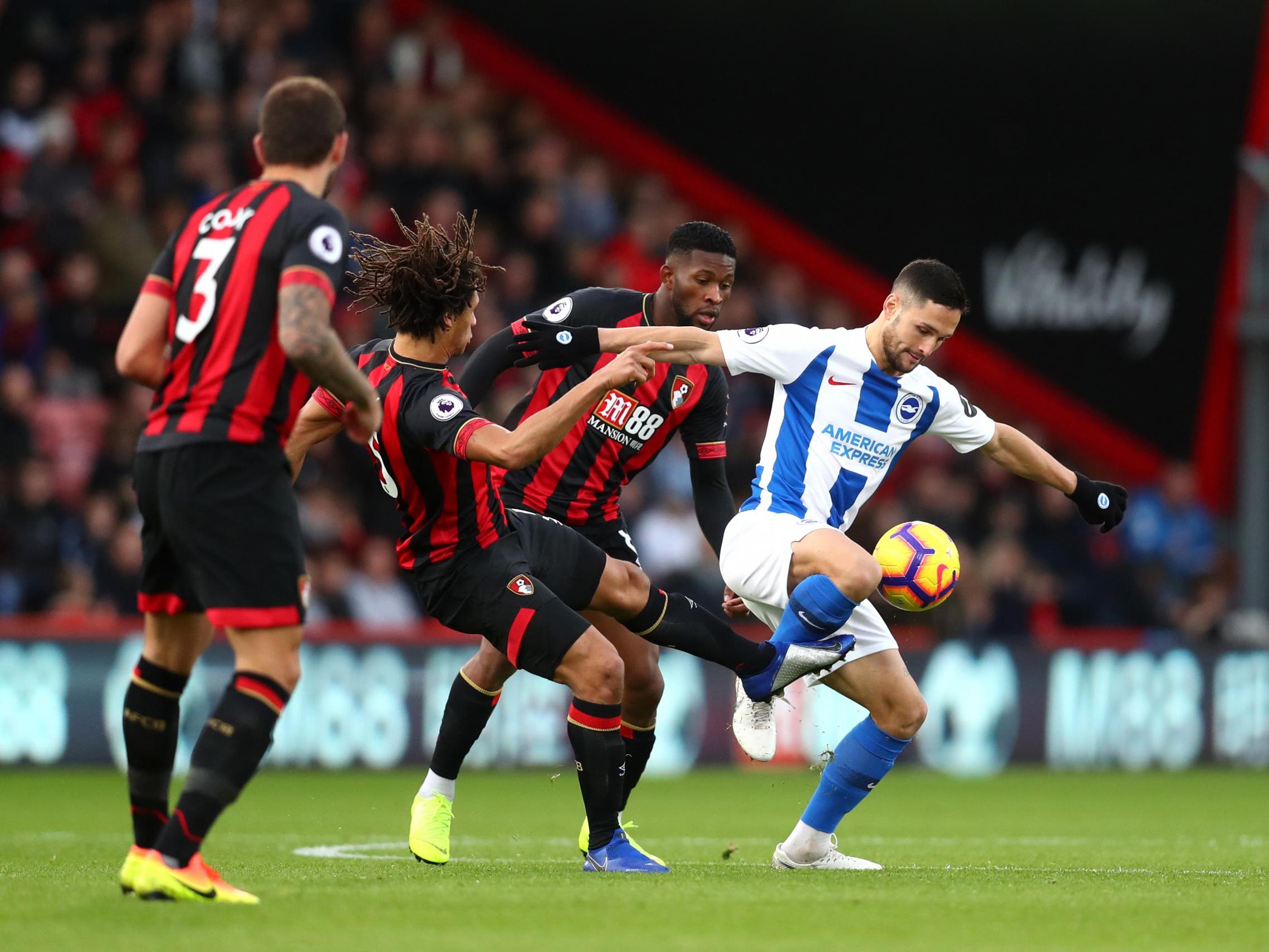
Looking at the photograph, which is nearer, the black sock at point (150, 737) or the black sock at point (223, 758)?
the black sock at point (223, 758)

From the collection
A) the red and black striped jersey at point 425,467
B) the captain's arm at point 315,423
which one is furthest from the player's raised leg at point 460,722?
the captain's arm at point 315,423

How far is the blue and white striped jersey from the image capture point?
23.2 ft

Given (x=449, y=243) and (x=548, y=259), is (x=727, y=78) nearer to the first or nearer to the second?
(x=548, y=259)

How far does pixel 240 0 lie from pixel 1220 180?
10.4m

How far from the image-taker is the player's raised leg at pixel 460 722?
7125 millimetres

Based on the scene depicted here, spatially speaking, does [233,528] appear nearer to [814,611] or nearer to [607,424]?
[814,611]

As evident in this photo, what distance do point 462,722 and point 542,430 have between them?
5.74 ft

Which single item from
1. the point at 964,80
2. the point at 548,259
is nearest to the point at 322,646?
the point at 548,259

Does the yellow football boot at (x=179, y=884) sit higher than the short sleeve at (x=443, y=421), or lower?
lower

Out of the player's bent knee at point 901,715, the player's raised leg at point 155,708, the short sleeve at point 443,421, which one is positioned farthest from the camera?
the player's bent knee at point 901,715

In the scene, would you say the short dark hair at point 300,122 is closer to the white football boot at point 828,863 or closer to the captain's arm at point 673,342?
the captain's arm at point 673,342

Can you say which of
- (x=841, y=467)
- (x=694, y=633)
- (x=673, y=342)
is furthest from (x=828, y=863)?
(x=673, y=342)

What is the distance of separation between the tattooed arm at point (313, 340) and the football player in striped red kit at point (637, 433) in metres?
2.24

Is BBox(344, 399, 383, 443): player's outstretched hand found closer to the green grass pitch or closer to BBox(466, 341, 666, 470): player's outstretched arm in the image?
BBox(466, 341, 666, 470): player's outstretched arm
